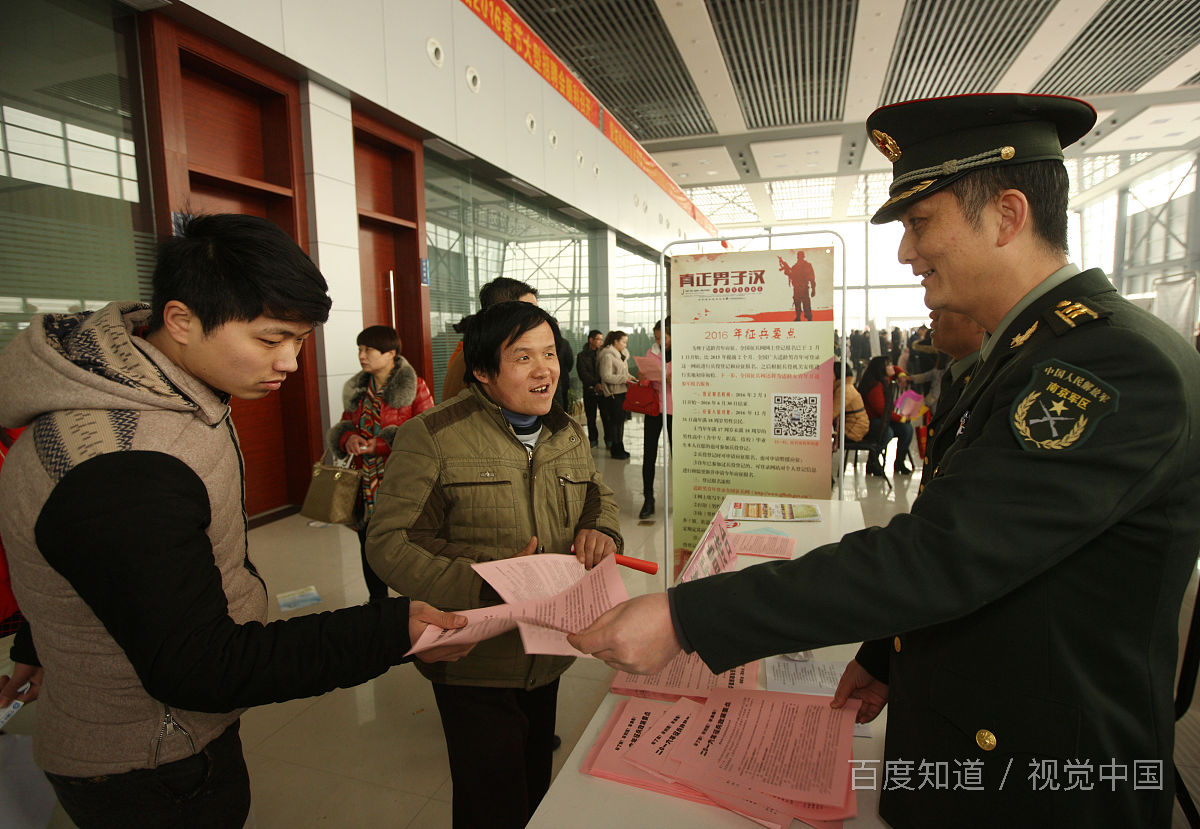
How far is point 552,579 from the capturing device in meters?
1.15

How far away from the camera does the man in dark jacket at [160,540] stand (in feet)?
2.38

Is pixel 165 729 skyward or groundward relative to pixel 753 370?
groundward

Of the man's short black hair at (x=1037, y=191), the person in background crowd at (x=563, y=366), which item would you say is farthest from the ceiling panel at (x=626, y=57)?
the man's short black hair at (x=1037, y=191)

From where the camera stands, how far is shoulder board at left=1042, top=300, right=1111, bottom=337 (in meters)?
0.69

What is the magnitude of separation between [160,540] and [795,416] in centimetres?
203

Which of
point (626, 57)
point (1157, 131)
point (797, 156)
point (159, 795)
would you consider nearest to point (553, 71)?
point (626, 57)

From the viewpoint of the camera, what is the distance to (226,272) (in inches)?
32.7

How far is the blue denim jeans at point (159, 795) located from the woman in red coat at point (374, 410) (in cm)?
191

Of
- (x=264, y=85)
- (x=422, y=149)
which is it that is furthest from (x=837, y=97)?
(x=264, y=85)

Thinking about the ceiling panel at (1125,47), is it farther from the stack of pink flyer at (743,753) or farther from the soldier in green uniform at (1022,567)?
the stack of pink flyer at (743,753)

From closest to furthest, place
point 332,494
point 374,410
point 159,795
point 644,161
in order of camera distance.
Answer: point 159,795
point 332,494
point 374,410
point 644,161

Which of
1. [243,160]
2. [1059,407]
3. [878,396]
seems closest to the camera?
[1059,407]

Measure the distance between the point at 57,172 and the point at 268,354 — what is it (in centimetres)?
291

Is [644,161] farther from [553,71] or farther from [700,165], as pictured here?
[553,71]
